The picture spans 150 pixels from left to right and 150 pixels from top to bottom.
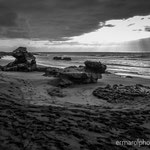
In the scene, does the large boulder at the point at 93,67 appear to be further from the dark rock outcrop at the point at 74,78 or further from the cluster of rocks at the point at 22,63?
the cluster of rocks at the point at 22,63

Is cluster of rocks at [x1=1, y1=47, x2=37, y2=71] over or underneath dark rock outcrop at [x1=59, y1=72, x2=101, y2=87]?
over

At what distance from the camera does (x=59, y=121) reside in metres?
4.63

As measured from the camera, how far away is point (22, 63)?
16.5 m

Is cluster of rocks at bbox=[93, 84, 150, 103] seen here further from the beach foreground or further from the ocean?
the ocean

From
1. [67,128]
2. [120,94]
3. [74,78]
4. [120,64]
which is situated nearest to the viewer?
[67,128]

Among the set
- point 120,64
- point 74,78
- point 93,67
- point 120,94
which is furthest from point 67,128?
point 120,64

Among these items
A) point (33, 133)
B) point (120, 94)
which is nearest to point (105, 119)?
point (33, 133)

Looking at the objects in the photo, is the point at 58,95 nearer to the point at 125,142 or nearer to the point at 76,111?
the point at 76,111

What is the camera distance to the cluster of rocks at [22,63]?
51.8 feet

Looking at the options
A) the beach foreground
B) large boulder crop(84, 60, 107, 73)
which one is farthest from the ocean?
the beach foreground

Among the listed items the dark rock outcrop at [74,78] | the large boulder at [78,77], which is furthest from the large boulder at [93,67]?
the dark rock outcrop at [74,78]

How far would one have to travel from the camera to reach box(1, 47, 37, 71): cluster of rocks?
51.8 feet

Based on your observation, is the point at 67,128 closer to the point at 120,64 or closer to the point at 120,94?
the point at 120,94

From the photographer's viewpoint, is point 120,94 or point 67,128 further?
point 120,94
